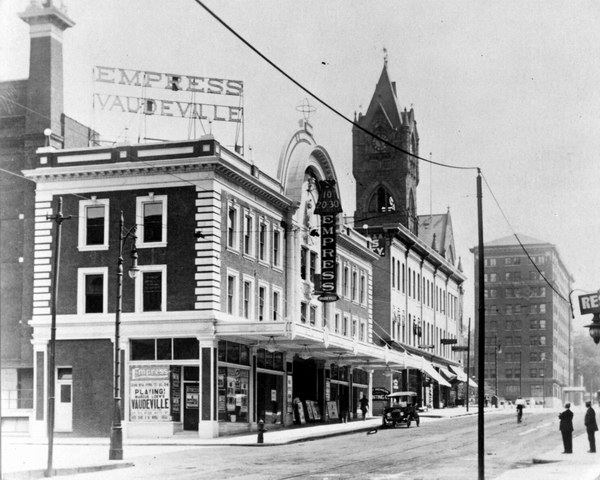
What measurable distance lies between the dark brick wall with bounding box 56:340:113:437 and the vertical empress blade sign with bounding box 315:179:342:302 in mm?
14572

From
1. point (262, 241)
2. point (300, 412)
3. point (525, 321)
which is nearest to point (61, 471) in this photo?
point (262, 241)

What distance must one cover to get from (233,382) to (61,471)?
18722 mm

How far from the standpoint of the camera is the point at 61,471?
21.9m

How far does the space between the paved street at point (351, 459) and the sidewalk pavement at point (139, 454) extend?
2.22ft

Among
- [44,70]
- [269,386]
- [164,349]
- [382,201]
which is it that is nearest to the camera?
[164,349]

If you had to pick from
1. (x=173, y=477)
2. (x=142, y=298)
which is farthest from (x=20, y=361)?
(x=173, y=477)

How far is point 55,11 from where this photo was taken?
149 ft

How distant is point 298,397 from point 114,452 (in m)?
25.9

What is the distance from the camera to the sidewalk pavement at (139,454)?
21109mm

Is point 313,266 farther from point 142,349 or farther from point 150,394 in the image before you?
point 150,394

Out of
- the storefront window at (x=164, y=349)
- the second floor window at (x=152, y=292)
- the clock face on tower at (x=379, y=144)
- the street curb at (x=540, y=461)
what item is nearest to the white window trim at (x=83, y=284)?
the second floor window at (x=152, y=292)

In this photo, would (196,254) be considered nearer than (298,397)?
Yes

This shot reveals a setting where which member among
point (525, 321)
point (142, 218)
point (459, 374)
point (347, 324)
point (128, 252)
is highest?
point (142, 218)

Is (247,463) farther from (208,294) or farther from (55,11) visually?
(55,11)
